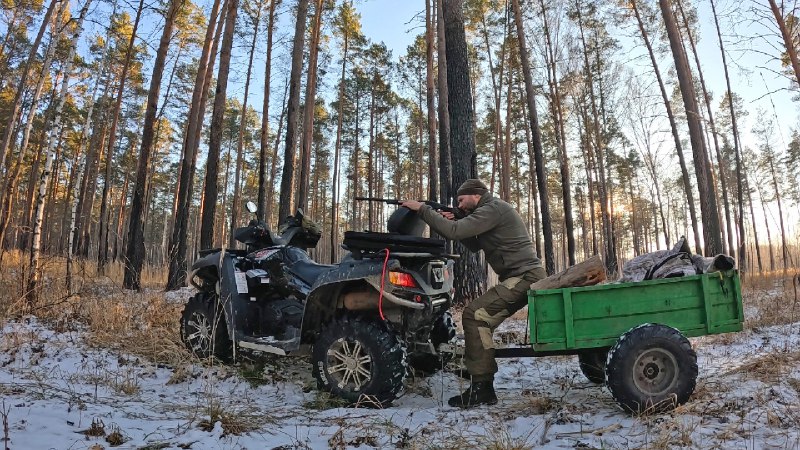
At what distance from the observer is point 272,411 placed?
11.3 ft

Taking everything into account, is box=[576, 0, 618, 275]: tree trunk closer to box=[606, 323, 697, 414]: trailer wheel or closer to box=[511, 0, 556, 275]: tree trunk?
box=[511, 0, 556, 275]: tree trunk

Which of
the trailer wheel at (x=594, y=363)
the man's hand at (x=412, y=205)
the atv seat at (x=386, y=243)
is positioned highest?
the man's hand at (x=412, y=205)

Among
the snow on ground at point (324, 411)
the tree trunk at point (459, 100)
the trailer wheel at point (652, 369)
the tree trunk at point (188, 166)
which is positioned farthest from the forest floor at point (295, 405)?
the tree trunk at point (188, 166)

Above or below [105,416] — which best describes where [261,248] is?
above

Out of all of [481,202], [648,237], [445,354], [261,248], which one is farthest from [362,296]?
[648,237]

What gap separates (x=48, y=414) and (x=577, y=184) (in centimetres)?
3774

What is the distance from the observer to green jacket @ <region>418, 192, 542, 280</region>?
3811mm

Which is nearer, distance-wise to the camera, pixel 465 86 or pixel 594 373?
pixel 594 373

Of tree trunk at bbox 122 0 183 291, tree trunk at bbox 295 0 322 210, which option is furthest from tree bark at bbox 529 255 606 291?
tree trunk at bbox 295 0 322 210

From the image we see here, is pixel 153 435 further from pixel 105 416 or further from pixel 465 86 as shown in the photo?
pixel 465 86

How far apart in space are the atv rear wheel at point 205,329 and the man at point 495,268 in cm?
249

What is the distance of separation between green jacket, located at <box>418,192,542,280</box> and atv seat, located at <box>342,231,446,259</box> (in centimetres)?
17

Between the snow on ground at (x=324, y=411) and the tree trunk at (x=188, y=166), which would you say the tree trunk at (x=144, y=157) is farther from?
the snow on ground at (x=324, y=411)

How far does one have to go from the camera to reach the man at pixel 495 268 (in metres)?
3.72
